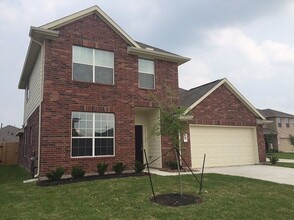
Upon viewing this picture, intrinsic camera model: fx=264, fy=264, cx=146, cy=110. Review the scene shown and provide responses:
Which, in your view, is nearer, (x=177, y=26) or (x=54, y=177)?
(x=54, y=177)

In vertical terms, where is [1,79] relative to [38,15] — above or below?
below

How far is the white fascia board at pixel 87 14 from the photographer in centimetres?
1175

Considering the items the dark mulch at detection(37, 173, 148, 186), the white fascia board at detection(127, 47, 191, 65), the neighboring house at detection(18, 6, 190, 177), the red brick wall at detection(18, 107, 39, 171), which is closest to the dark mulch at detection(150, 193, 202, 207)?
the dark mulch at detection(37, 173, 148, 186)

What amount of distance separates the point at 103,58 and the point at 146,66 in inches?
100

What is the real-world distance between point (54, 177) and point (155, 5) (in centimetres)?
932

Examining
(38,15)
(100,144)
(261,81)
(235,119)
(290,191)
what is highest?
(38,15)

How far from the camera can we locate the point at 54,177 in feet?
32.5

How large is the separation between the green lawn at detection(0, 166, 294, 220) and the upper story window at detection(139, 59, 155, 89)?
19.2 feet

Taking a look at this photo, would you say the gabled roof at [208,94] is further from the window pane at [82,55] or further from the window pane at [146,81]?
the window pane at [82,55]

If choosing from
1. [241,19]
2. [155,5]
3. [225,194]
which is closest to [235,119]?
[241,19]

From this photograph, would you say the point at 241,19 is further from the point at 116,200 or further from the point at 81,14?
the point at 116,200

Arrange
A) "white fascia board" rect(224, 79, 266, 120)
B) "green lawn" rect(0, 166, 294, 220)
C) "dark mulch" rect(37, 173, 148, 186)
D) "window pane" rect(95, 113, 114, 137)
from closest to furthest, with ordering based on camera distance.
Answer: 1. "green lawn" rect(0, 166, 294, 220)
2. "dark mulch" rect(37, 173, 148, 186)
3. "window pane" rect(95, 113, 114, 137)
4. "white fascia board" rect(224, 79, 266, 120)

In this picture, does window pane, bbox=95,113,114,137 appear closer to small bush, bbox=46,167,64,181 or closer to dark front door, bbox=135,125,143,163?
small bush, bbox=46,167,64,181

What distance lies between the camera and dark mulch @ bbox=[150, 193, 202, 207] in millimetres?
6898
